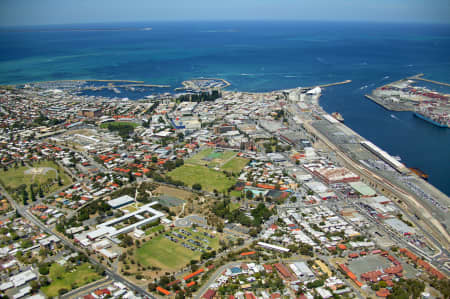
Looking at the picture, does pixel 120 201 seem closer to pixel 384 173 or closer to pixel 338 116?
pixel 384 173

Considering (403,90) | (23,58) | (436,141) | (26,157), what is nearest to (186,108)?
(26,157)

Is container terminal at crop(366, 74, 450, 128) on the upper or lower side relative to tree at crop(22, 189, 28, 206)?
upper

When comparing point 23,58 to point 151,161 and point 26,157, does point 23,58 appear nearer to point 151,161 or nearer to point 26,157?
point 26,157

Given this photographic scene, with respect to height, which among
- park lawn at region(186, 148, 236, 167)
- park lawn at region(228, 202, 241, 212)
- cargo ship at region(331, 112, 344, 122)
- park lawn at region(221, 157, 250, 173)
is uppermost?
cargo ship at region(331, 112, 344, 122)

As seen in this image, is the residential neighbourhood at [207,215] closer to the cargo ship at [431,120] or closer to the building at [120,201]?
the building at [120,201]

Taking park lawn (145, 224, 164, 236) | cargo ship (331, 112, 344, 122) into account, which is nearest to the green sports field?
park lawn (145, 224, 164, 236)

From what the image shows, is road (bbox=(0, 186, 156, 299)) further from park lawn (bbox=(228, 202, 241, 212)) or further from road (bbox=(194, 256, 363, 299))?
park lawn (bbox=(228, 202, 241, 212))
